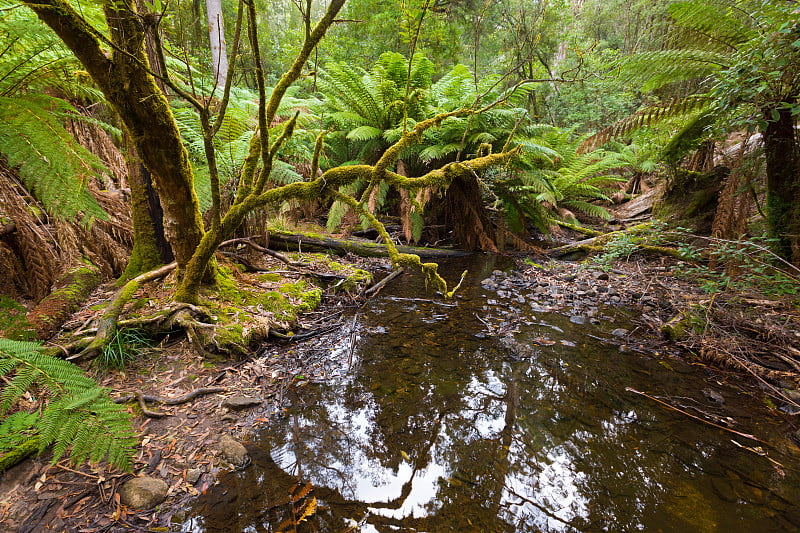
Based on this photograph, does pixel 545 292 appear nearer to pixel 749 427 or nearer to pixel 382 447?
pixel 749 427

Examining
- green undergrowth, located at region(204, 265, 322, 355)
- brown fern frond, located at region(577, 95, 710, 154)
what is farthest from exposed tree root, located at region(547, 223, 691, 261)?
green undergrowth, located at region(204, 265, 322, 355)

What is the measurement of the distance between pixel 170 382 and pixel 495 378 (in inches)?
76.4

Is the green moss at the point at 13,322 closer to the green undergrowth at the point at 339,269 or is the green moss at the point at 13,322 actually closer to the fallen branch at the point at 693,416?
the green undergrowth at the point at 339,269

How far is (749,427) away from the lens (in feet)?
5.20

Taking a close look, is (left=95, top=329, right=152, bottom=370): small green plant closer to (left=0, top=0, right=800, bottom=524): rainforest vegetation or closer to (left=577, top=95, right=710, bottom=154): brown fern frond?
(left=0, top=0, right=800, bottom=524): rainforest vegetation

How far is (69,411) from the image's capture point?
96cm

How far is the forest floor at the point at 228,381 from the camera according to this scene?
1.09 metres

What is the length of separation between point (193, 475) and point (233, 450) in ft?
0.52

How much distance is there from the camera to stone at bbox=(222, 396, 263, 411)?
166 cm

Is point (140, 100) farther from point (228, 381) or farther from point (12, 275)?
point (228, 381)

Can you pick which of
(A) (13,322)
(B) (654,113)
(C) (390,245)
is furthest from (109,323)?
(B) (654,113)

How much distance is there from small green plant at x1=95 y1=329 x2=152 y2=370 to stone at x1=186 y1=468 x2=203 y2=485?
0.82m

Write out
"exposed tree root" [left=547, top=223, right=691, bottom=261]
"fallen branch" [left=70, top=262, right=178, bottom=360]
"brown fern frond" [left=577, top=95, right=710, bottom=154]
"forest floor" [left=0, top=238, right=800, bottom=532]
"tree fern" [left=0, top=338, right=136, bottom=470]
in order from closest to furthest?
"tree fern" [left=0, top=338, right=136, bottom=470]
"forest floor" [left=0, top=238, right=800, bottom=532]
"fallen branch" [left=70, top=262, right=178, bottom=360]
"brown fern frond" [left=577, top=95, right=710, bottom=154]
"exposed tree root" [left=547, top=223, right=691, bottom=261]

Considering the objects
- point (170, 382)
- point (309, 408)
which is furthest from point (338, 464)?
point (170, 382)
